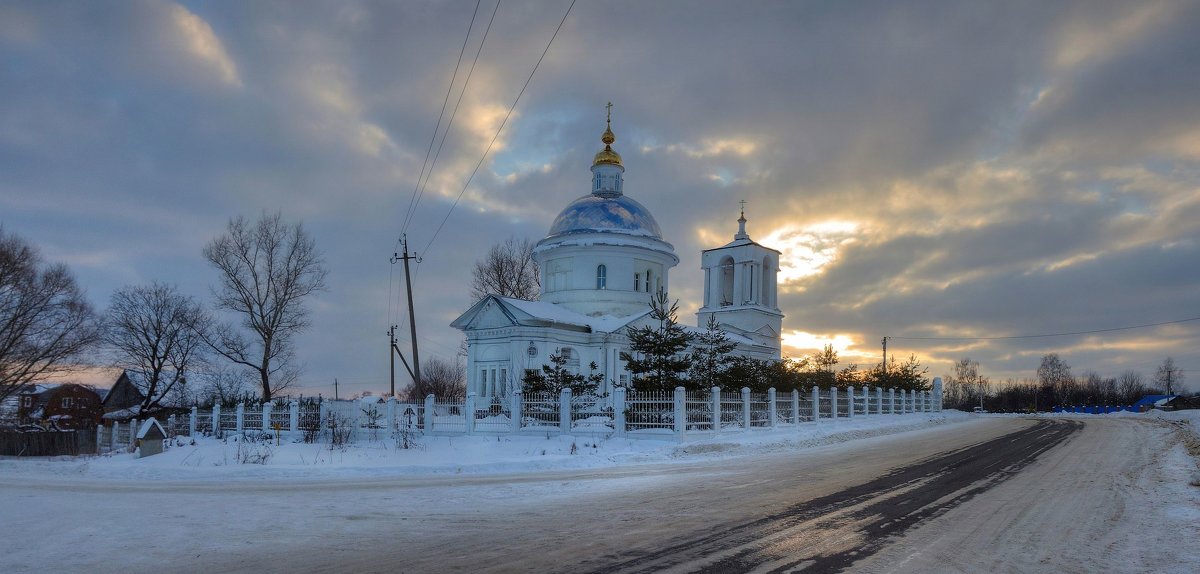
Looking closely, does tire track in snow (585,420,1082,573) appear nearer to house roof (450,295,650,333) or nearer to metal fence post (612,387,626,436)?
metal fence post (612,387,626,436)

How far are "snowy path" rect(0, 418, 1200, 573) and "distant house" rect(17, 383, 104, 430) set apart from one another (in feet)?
86.4

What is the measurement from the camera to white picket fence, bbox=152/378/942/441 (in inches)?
769

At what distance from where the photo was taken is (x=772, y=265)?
161 feet

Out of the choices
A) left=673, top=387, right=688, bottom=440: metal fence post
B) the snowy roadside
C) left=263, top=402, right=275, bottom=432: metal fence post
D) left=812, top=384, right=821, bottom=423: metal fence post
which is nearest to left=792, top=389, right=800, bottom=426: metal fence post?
the snowy roadside

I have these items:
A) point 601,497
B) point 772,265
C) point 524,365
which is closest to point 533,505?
point 601,497

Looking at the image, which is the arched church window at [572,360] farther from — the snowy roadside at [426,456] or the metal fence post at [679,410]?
the metal fence post at [679,410]

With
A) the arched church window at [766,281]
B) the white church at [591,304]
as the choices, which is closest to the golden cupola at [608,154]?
the white church at [591,304]

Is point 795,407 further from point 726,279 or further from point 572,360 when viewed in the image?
point 726,279

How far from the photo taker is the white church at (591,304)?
30.6 meters

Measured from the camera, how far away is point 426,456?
59.2 feet

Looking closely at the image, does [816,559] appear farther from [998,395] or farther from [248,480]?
[998,395]

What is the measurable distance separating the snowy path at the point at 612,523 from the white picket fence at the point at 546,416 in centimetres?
646

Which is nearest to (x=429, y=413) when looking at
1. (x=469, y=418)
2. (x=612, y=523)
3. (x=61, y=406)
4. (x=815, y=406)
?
(x=469, y=418)

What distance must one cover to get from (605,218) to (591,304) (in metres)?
4.41
